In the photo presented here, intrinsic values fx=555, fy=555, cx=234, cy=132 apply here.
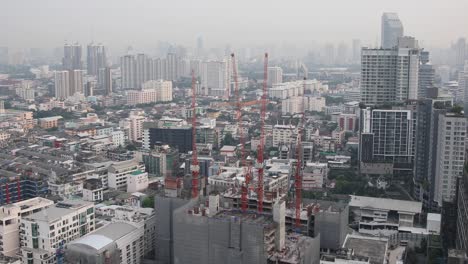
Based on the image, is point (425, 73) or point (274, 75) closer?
point (425, 73)

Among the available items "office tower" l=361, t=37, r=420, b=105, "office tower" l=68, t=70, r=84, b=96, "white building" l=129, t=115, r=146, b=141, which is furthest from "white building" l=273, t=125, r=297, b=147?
"office tower" l=68, t=70, r=84, b=96

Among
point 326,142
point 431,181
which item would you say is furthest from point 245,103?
point 431,181

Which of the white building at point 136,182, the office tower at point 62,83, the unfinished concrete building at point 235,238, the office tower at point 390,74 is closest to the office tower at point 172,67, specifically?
the office tower at point 62,83

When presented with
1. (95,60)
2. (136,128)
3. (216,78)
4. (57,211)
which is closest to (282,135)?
(136,128)

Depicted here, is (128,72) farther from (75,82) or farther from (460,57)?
(460,57)

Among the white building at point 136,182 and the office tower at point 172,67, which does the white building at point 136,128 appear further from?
the office tower at point 172,67
